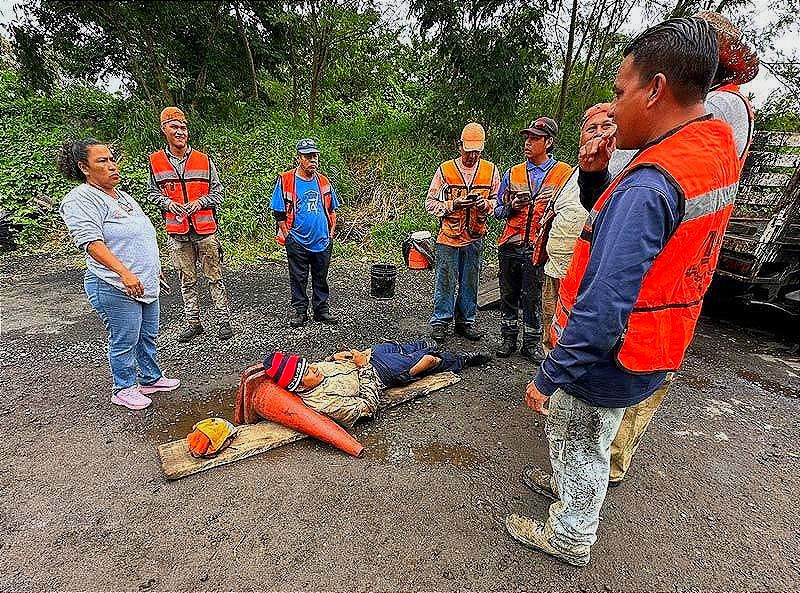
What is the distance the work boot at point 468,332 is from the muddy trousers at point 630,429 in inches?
80.6

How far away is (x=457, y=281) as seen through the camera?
14.2ft

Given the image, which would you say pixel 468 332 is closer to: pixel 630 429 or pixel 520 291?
pixel 520 291

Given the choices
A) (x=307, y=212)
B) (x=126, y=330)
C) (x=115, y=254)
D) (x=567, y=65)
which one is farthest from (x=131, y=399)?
(x=567, y=65)

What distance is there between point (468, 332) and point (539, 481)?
6.86 feet

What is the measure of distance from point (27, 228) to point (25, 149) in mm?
1777

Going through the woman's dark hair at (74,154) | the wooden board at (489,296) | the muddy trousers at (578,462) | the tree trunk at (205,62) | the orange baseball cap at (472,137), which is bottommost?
the wooden board at (489,296)

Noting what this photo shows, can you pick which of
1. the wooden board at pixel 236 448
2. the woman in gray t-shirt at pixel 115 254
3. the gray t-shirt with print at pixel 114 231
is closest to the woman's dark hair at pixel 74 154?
the woman in gray t-shirt at pixel 115 254

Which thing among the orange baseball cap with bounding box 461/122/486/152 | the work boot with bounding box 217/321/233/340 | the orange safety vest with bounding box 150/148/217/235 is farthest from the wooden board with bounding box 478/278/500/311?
the orange safety vest with bounding box 150/148/217/235

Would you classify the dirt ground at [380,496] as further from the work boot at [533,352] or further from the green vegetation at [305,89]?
the green vegetation at [305,89]

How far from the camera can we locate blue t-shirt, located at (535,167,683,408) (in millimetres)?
1271

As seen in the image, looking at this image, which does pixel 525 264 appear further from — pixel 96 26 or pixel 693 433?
pixel 96 26

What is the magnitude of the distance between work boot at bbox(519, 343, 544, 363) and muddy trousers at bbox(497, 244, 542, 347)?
0.03 meters

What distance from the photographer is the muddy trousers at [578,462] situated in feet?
5.57

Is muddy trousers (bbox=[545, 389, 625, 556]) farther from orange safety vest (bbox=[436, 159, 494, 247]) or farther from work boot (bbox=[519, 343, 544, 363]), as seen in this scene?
orange safety vest (bbox=[436, 159, 494, 247])
